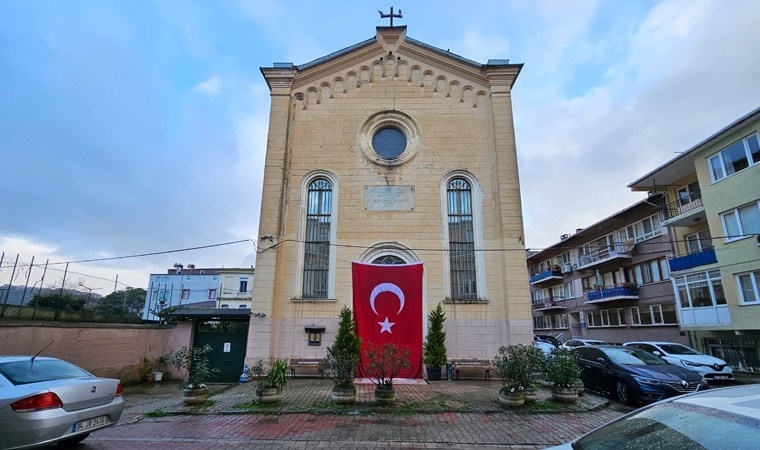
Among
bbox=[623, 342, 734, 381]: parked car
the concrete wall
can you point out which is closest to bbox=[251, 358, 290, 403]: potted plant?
the concrete wall

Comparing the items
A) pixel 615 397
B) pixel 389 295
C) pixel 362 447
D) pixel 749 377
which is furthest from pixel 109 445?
pixel 749 377

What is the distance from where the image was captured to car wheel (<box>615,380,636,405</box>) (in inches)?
382

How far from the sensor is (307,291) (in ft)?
47.3

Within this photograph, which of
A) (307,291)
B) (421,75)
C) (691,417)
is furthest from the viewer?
(421,75)

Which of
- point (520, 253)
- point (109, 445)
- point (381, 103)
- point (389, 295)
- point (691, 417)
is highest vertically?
point (381, 103)

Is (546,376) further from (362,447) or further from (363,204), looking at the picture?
(363,204)

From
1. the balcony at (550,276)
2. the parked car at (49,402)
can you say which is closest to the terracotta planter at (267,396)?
the parked car at (49,402)

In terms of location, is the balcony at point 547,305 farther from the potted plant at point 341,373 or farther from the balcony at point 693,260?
the potted plant at point 341,373

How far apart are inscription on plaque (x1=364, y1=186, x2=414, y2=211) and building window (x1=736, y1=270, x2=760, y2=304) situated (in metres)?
15.0

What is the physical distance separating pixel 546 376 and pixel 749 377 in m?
12.7

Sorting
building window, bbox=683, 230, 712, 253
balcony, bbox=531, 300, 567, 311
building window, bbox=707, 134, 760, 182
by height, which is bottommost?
balcony, bbox=531, 300, 567, 311

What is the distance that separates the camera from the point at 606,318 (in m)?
27.5

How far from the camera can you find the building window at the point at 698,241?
19.6m

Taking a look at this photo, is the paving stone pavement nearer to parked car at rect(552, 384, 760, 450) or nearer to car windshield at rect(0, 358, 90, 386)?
car windshield at rect(0, 358, 90, 386)
